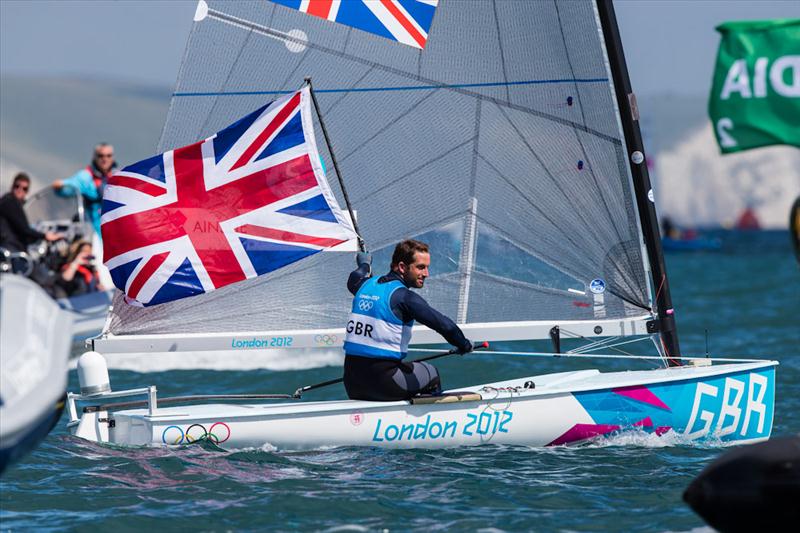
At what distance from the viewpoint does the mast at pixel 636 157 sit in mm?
8500

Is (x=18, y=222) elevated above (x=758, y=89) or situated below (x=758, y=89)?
above

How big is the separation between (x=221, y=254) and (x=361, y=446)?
5.47 feet

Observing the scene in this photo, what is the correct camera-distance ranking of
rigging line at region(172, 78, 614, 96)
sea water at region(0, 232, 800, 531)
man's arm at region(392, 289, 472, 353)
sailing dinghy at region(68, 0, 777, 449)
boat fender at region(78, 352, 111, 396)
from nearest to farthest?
sea water at region(0, 232, 800, 531), man's arm at region(392, 289, 472, 353), boat fender at region(78, 352, 111, 396), sailing dinghy at region(68, 0, 777, 449), rigging line at region(172, 78, 614, 96)

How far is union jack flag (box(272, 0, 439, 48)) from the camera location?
333 inches

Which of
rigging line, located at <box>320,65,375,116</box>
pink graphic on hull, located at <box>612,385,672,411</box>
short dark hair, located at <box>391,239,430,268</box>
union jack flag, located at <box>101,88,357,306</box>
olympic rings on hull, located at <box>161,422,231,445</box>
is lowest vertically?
olympic rings on hull, located at <box>161,422,231,445</box>

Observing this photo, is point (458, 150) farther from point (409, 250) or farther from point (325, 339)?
point (325, 339)

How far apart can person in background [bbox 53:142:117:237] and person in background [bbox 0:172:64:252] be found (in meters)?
0.66

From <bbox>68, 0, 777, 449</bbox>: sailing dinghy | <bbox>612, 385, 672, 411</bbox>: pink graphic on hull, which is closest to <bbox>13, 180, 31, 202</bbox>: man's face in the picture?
<bbox>68, 0, 777, 449</bbox>: sailing dinghy

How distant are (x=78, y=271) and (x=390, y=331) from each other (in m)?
7.11

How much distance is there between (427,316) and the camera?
295 inches

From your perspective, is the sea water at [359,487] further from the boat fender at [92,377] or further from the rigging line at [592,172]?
the rigging line at [592,172]

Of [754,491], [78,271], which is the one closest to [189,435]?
[754,491]

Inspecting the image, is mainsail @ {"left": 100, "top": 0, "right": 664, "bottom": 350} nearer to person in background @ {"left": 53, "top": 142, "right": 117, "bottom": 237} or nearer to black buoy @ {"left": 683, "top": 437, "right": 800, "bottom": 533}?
black buoy @ {"left": 683, "top": 437, "right": 800, "bottom": 533}

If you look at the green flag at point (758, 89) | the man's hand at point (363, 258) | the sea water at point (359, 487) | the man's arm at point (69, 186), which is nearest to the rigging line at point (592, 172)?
the sea water at point (359, 487)
